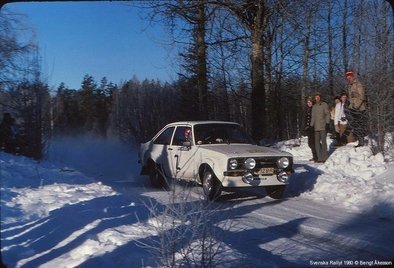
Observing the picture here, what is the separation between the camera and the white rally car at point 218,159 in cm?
923

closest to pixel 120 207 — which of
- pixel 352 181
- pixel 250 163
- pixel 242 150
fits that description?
pixel 250 163

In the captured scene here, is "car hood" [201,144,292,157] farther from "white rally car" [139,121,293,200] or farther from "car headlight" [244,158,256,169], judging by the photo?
"car headlight" [244,158,256,169]

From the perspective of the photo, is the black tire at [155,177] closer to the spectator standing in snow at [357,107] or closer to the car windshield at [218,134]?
the car windshield at [218,134]

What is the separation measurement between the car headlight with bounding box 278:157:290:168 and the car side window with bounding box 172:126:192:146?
2127 mm

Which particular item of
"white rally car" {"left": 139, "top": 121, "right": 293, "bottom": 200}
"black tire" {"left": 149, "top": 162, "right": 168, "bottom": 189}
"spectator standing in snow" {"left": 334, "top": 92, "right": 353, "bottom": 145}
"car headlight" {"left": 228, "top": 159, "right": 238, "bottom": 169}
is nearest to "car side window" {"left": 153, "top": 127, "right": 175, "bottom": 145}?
"white rally car" {"left": 139, "top": 121, "right": 293, "bottom": 200}

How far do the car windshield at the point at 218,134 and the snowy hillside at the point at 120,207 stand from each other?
155 cm

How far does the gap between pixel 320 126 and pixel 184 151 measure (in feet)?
16.7

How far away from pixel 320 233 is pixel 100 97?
9830 millimetres

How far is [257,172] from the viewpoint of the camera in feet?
30.6

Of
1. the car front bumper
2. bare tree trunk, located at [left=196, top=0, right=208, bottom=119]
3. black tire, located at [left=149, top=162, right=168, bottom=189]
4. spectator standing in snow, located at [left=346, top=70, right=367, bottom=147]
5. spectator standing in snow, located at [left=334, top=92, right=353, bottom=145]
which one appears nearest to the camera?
the car front bumper

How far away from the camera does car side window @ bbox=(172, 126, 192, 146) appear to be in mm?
10762

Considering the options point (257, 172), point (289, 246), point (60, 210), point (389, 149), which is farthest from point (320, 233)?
point (389, 149)

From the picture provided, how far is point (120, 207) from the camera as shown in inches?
315

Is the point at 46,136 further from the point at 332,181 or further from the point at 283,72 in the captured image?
the point at 283,72
